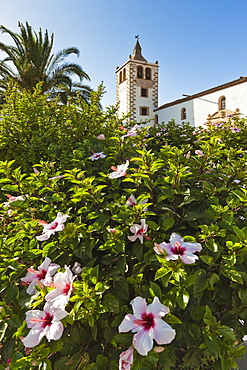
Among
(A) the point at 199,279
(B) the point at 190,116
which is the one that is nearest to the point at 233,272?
(A) the point at 199,279

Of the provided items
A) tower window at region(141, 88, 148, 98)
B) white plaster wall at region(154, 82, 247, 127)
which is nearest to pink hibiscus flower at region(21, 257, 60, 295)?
white plaster wall at region(154, 82, 247, 127)

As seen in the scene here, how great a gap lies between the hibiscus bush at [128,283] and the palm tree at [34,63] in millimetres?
10524

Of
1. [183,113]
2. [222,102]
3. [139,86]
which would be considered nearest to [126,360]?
[222,102]

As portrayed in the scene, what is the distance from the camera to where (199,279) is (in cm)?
95

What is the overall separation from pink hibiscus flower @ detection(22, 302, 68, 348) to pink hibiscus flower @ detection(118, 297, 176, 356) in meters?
0.20

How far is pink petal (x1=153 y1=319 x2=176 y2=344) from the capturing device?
775mm

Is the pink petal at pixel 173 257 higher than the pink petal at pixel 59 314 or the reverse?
higher

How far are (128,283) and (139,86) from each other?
26719mm

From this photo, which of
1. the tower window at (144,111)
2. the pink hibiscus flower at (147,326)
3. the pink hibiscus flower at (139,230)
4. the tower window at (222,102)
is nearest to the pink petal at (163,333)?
the pink hibiscus flower at (147,326)

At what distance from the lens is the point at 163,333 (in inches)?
30.8

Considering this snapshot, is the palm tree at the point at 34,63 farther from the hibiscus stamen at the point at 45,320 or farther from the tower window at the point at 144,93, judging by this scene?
the tower window at the point at 144,93

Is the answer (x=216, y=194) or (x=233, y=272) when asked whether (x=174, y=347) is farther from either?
(x=216, y=194)

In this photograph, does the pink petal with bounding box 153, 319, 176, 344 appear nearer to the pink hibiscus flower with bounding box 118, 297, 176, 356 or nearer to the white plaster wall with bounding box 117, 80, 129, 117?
the pink hibiscus flower with bounding box 118, 297, 176, 356

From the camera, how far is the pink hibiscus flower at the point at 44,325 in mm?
825
